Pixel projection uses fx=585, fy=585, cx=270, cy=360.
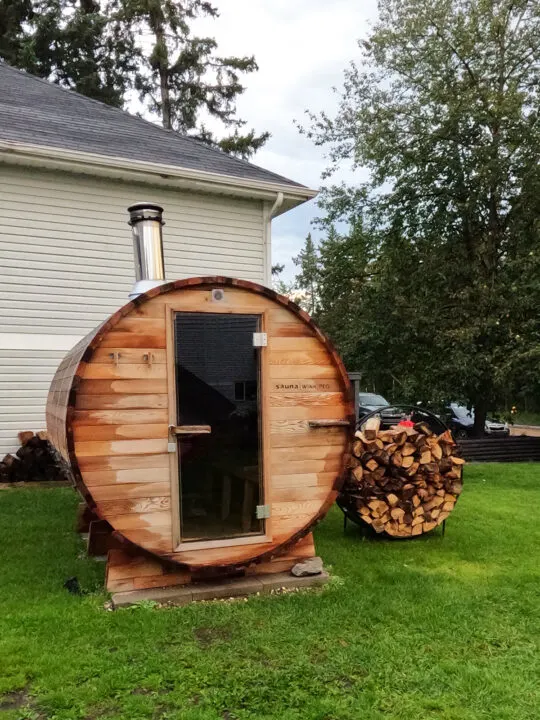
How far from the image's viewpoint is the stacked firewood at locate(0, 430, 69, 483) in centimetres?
859

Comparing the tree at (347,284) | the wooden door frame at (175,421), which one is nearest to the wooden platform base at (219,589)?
the wooden door frame at (175,421)

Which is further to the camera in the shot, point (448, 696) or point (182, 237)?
point (182, 237)

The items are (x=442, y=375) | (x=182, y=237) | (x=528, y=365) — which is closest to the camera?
(x=182, y=237)

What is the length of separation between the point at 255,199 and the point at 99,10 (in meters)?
16.4

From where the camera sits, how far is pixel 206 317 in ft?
14.5

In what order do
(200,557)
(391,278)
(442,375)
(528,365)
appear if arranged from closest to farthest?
(200,557) < (528,365) < (442,375) < (391,278)

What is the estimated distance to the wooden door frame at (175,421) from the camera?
4.27m

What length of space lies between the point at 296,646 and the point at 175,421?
5.62ft

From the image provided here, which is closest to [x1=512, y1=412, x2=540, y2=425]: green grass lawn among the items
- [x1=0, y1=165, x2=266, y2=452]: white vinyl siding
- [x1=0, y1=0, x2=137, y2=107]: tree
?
[x1=0, y1=0, x2=137, y2=107]: tree

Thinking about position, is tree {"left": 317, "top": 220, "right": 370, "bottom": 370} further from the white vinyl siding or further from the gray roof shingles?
the white vinyl siding

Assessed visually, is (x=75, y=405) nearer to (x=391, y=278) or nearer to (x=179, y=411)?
(x=179, y=411)

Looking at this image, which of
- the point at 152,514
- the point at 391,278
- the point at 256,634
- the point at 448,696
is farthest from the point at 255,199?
the point at 448,696

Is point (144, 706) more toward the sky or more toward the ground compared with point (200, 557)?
more toward the ground

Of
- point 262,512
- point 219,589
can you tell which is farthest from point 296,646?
point 262,512
